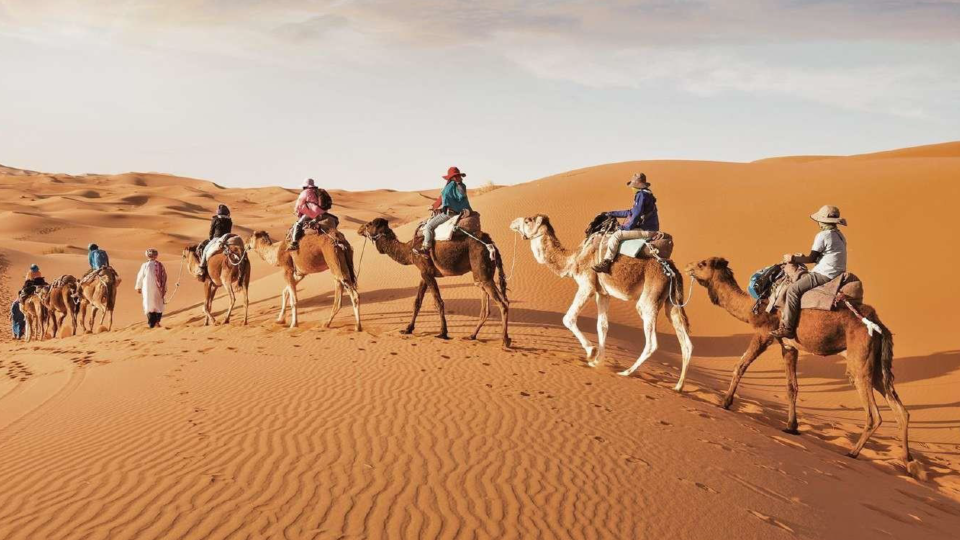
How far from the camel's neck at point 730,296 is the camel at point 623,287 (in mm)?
532

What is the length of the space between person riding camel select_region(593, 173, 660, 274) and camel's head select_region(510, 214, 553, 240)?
1507 millimetres

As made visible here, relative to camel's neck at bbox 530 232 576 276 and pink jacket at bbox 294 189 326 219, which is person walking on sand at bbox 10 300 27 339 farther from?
camel's neck at bbox 530 232 576 276

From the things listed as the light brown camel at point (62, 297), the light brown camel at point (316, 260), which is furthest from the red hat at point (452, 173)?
the light brown camel at point (62, 297)

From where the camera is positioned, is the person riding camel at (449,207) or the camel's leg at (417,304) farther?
the camel's leg at (417,304)

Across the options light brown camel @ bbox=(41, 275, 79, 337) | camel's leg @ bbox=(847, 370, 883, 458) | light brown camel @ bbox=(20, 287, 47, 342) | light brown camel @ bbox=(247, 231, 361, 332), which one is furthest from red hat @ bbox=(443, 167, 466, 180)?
light brown camel @ bbox=(20, 287, 47, 342)

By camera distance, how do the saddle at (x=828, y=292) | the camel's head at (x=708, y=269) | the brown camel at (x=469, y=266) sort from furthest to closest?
the brown camel at (x=469, y=266)
the camel's head at (x=708, y=269)
the saddle at (x=828, y=292)

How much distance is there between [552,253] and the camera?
38.7 feet

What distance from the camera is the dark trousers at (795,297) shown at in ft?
29.6

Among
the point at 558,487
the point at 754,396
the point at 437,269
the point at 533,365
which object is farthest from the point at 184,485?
the point at 754,396

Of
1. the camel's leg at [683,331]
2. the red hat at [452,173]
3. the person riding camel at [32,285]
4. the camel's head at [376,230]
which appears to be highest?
the red hat at [452,173]

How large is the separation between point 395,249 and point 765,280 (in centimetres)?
695

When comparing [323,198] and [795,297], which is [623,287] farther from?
[323,198]

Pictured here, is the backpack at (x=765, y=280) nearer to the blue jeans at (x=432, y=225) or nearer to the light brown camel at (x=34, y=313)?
the blue jeans at (x=432, y=225)

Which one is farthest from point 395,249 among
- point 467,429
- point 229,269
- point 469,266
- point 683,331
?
point 467,429
